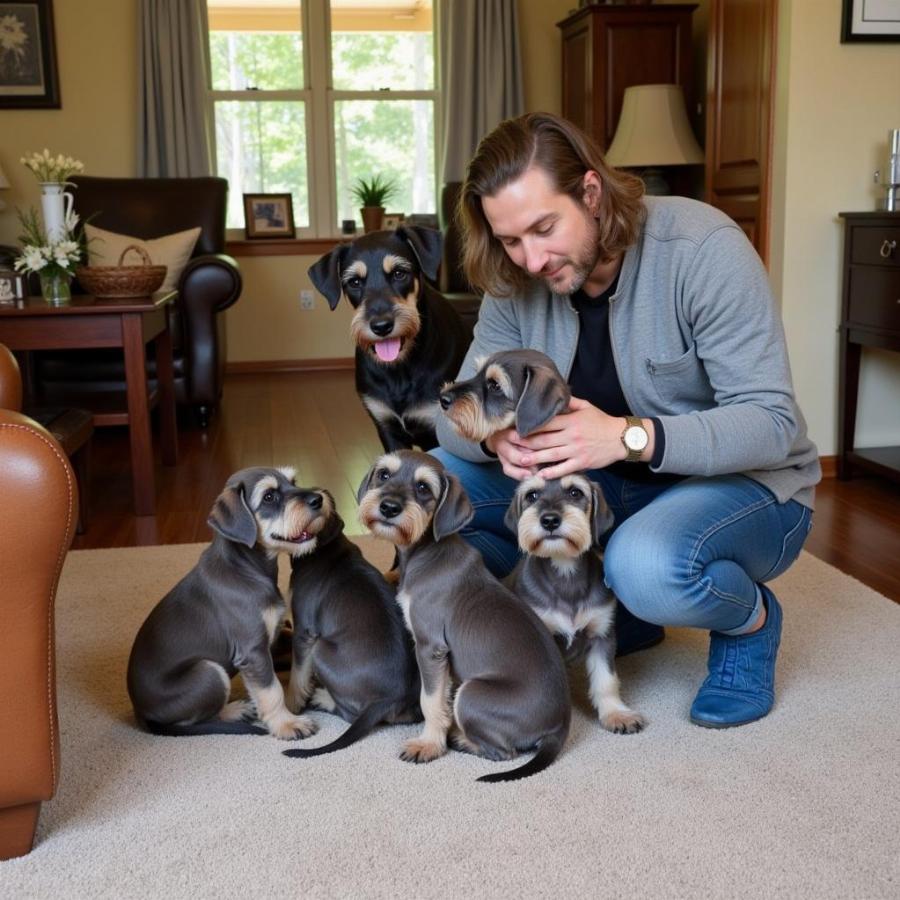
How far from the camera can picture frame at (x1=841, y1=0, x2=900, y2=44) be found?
402 centimetres

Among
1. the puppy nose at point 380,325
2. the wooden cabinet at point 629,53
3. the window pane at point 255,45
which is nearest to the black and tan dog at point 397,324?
the puppy nose at point 380,325

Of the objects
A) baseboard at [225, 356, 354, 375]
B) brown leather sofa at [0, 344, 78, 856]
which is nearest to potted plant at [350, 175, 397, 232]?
baseboard at [225, 356, 354, 375]

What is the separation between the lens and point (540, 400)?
6.66 feet

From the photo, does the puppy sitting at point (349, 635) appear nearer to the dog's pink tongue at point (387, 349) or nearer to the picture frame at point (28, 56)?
the dog's pink tongue at point (387, 349)

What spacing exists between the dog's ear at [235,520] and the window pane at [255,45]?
5.94 m

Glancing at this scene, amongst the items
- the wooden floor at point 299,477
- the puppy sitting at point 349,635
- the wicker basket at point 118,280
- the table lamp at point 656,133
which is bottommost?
the wooden floor at point 299,477

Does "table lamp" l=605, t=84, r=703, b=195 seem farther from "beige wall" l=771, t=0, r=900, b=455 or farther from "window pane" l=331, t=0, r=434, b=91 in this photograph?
"window pane" l=331, t=0, r=434, b=91

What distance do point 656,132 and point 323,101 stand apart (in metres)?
2.70

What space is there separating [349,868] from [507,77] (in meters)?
6.43

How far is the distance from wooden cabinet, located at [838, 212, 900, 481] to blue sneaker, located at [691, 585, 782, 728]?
1964mm

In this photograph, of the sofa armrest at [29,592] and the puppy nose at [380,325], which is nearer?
the sofa armrest at [29,592]

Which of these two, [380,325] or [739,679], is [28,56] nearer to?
[380,325]

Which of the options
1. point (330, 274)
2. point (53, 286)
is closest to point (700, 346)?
point (330, 274)

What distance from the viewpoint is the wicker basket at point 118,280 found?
13.8 ft
